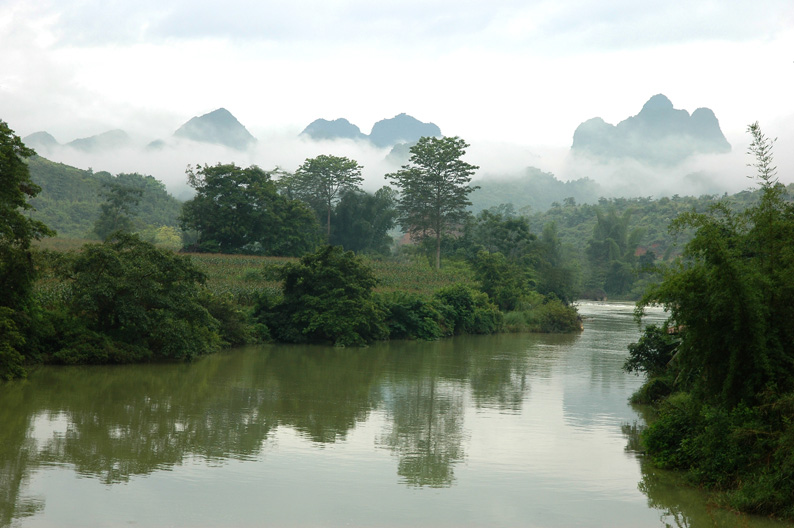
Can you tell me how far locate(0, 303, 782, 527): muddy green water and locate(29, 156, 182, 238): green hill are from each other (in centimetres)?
5000

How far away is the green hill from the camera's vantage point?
70.4 meters

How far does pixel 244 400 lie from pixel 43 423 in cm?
452

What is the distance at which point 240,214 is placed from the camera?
50.8 meters

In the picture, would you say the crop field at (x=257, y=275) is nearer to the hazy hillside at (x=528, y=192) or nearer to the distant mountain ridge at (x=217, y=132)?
the hazy hillside at (x=528, y=192)

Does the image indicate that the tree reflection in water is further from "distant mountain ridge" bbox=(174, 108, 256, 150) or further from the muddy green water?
"distant mountain ridge" bbox=(174, 108, 256, 150)

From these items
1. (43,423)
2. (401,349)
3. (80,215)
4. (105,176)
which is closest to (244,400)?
(43,423)

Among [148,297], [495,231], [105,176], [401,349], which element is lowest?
[401,349]

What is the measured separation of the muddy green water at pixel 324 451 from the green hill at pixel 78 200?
49995mm

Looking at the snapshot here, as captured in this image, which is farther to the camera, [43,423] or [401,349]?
[401,349]

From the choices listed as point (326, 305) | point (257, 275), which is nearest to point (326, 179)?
point (257, 275)

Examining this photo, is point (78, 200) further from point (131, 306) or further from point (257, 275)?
point (131, 306)

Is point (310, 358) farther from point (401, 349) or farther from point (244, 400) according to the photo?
point (244, 400)

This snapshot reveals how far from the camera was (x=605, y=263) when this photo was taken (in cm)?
8281

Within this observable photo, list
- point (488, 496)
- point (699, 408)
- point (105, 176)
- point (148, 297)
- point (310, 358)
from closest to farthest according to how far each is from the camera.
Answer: point (488, 496) < point (699, 408) < point (148, 297) < point (310, 358) < point (105, 176)
